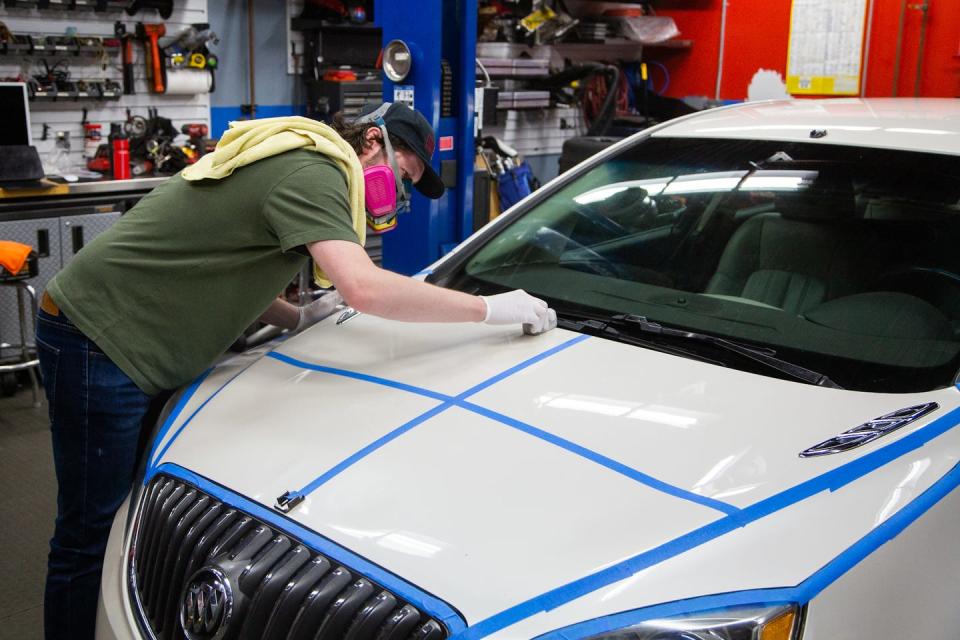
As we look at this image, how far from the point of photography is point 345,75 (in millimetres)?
6270

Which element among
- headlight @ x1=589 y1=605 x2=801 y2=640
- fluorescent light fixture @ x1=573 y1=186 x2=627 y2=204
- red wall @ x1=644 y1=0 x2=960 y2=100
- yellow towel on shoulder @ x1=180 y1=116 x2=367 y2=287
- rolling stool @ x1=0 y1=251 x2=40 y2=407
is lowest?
rolling stool @ x1=0 y1=251 x2=40 y2=407

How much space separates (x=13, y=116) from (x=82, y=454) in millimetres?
3543

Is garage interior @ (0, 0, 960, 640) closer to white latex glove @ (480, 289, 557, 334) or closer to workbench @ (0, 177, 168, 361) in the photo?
workbench @ (0, 177, 168, 361)

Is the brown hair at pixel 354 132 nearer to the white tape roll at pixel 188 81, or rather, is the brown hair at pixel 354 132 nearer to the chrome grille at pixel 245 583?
the chrome grille at pixel 245 583

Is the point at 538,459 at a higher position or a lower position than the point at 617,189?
lower

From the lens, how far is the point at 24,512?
10.8 ft

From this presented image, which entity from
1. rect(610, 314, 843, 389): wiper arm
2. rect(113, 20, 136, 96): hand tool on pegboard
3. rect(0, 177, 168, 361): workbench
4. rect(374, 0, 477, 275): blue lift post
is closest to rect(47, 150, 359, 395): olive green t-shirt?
rect(610, 314, 843, 389): wiper arm

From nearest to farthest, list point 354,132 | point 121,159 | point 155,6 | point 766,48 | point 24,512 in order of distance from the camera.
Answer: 1. point 354,132
2. point 24,512
3. point 121,159
4. point 155,6
5. point 766,48

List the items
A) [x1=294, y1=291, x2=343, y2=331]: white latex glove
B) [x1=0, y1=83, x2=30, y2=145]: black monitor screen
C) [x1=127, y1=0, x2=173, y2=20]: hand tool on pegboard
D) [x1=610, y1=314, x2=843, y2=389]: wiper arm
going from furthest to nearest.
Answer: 1. [x1=127, y1=0, x2=173, y2=20]: hand tool on pegboard
2. [x1=0, y1=83, x2=30, y2=145]: black monitor screen
3. [x1=294, y1=291, x2=343, y2=331]: white latex glove
4. [x1=610, y1=314, x2=843, y2=389]: wiper arm

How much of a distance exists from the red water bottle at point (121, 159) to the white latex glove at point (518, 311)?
3.95m

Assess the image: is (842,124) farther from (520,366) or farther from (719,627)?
(719,627)

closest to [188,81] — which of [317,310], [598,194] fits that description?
[317,310]

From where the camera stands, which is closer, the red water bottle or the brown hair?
the brown hair

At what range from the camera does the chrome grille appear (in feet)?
4.19
